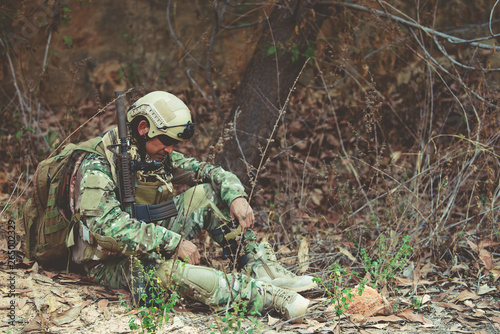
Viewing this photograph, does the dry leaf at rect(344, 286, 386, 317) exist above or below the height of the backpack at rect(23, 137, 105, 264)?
below

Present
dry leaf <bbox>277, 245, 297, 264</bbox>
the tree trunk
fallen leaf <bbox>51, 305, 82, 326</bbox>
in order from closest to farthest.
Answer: fallen leaf <bbox>51, 305, 82, 326</bbox> < dry leaf <bbox>277, 245, 297, 264</bbox> < the tree trunk

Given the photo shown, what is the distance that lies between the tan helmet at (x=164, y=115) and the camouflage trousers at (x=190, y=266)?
1.30 ft

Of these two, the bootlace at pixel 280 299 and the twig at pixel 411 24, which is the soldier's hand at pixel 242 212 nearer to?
the bootlace at pixel 280 299

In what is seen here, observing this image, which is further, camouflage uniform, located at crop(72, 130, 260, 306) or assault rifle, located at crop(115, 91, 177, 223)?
assault rifle, located at crop(115, 91, 177, 223)

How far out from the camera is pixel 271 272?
3254mm

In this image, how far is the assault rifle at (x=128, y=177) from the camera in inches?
115

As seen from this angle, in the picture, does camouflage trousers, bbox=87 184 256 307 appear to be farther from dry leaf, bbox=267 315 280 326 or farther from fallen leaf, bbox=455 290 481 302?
fallen leaf, bbox=455 290 481 302

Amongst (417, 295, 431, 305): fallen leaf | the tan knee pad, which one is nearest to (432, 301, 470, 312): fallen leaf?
(417, 295, 431, 305): fallen leaf

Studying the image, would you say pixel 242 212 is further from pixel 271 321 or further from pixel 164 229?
pixel 271 321

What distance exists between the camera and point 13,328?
2607 millimetres

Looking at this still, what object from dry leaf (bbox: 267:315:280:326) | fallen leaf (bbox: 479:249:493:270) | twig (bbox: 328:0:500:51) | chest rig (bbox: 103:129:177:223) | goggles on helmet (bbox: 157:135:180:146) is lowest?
dry leaf (bbox: 267:315:280:326)

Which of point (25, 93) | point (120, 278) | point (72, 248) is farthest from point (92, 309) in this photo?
point (25, 93)

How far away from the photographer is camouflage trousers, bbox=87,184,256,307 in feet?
9.41

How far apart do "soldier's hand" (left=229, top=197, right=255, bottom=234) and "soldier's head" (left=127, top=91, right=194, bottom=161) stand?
1.76 ft
